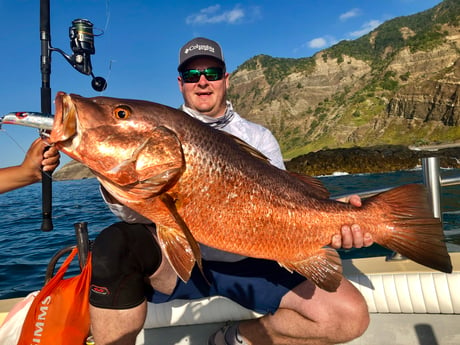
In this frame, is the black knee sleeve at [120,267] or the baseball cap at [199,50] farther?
the baseball cap at [199,50]

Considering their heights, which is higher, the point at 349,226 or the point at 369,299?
the point at 349,226

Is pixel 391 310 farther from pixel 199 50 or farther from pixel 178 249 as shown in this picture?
pixel 199 50

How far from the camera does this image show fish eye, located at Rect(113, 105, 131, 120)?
196 centimetres

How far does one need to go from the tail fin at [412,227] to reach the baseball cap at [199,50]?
1961mm

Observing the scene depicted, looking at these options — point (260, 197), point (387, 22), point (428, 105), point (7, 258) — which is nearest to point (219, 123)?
point (260, 197)

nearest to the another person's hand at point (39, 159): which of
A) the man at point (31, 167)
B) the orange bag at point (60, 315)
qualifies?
the man at point (31, 167)

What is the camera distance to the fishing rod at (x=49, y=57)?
3404 millimetres

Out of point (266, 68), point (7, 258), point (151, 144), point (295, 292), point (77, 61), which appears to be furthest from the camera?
point (266, 68)

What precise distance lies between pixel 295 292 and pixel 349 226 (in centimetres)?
76

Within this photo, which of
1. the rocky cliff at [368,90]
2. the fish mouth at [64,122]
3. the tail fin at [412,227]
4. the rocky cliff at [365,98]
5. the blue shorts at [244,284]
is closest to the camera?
the fish mouth at [64,122]

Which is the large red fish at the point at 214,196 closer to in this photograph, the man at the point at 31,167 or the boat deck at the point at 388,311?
the man at the point at 31,167

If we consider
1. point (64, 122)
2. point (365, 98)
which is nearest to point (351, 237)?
point (64, 122)

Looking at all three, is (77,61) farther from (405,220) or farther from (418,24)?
(418,24)

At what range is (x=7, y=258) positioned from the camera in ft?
28.2
